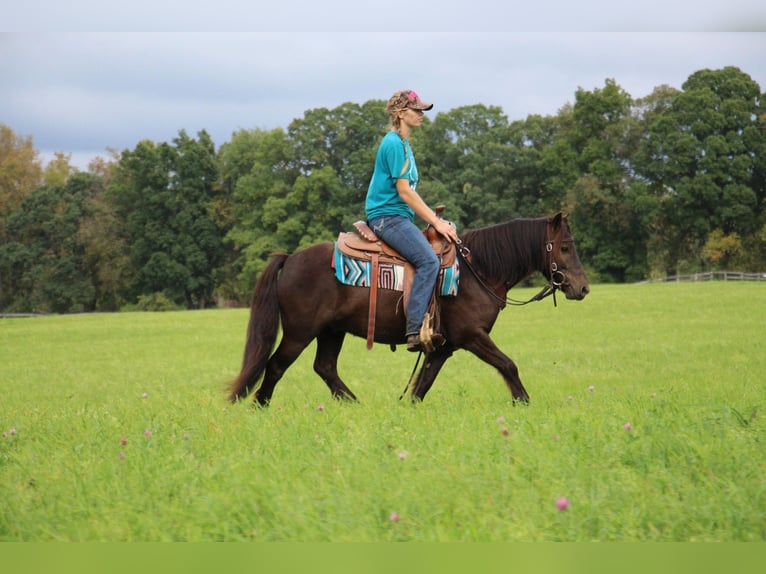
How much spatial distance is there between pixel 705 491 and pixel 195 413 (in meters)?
5.23

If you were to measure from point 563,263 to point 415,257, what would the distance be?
5.78 feet

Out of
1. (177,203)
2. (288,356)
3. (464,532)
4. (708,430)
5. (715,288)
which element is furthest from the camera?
(177,203)

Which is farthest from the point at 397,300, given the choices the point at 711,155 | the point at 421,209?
the point at 711,155

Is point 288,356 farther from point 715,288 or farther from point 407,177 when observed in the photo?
point 715,288

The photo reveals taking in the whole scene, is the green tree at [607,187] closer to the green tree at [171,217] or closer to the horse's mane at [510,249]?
the green tree at [171,217]

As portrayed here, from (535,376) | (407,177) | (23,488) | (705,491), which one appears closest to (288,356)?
(407,177)

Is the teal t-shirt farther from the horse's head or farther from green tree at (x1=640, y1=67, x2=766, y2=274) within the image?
green tree at (x1=640, y1=67, x2=766, y2=274)

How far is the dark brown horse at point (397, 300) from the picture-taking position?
27.8ft

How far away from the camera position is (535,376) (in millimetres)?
14203

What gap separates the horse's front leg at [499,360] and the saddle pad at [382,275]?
566 millimetres

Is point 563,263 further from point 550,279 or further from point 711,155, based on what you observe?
point 711,155

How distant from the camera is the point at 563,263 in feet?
28.6

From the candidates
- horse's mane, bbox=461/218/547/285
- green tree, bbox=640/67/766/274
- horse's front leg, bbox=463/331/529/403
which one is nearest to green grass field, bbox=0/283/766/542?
horse's front leg, bbox=463/331/529/403

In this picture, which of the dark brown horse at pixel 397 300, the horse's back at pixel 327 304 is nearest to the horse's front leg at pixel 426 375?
the dark brown horse at pixel 397 300
